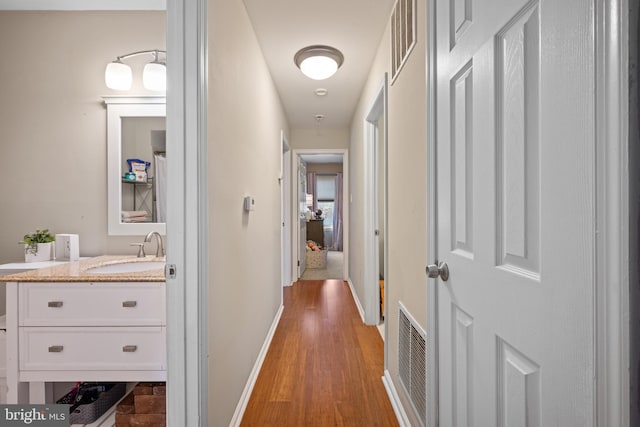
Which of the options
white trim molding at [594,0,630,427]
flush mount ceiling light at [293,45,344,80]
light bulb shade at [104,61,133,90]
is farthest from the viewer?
flush mount ceiling light at [293,45,344,80]

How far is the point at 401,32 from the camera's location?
1.81 metres

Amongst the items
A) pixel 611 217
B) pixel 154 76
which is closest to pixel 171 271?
pixel 611 217

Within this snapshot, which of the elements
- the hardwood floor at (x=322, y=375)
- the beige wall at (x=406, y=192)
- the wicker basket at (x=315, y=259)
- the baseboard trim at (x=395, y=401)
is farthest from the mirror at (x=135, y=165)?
the wicker basket at (x=315, y=259)

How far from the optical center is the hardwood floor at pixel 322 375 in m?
1.81

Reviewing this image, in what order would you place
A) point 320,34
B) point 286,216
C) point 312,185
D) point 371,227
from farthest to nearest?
point 312,185, point 286,216, point 371,227, point 320,34

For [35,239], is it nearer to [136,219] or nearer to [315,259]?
[136,219]

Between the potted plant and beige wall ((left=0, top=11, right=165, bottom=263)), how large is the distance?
0.12 metres

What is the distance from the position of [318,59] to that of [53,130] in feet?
6.22

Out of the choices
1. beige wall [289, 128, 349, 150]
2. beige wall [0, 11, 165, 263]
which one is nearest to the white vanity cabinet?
beige wall [0, 11, 165, 263]

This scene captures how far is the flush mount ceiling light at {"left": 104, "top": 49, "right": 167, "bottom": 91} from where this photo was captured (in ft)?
7.10

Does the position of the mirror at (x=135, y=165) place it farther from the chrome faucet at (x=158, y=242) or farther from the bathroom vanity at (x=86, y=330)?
the bathroom vanity at (x=86, y=330)

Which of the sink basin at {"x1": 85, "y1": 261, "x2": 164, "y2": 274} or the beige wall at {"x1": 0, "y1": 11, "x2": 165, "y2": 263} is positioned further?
the beige wall at {"x1": 0, "y1": 11, "x2": 165, "y2": 263}

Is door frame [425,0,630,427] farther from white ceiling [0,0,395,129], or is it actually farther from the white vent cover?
white ceiling [0,0,395,129]

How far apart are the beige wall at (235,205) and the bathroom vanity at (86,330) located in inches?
12.2
